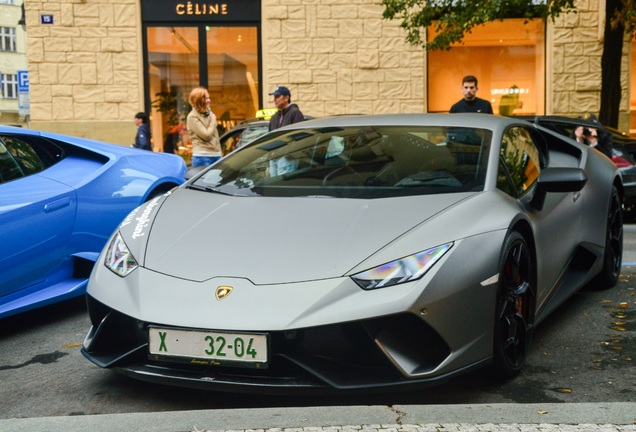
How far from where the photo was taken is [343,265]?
12.5 ft

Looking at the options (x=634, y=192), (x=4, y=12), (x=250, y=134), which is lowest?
(x=634, y=192)

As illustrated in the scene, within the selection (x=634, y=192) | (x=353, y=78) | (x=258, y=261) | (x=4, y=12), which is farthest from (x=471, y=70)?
(x=4, y=12)

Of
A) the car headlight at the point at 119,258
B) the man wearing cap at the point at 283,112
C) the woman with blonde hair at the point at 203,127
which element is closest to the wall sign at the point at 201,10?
the woman with blonde hair at the point at 203,127

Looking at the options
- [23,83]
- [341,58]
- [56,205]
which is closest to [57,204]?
[56,205]

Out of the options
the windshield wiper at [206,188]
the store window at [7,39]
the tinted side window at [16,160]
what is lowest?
the windshield wiper at [206,188]

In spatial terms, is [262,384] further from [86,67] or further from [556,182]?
[86,67]

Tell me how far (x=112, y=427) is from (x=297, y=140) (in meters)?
2.30

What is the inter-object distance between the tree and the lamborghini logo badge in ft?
39.2

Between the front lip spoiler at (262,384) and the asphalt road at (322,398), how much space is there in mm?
183

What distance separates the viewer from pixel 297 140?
5246 millimetres

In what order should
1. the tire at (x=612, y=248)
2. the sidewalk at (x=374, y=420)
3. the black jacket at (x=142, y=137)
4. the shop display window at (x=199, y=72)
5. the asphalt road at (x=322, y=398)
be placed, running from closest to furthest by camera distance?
the sidewalk at (x=374, y=420) → the asphalt road at (x=322, y=398) → the tire at (x=612, y=248) → the black jacket at (x=142, y=137) → the shop display window at (x=199, y=72)

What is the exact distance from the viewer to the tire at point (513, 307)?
4.09m

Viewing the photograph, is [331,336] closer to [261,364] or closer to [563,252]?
[261,364]

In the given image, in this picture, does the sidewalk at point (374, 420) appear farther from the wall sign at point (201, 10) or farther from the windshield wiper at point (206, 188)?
the wall sign at point (201, 10)
